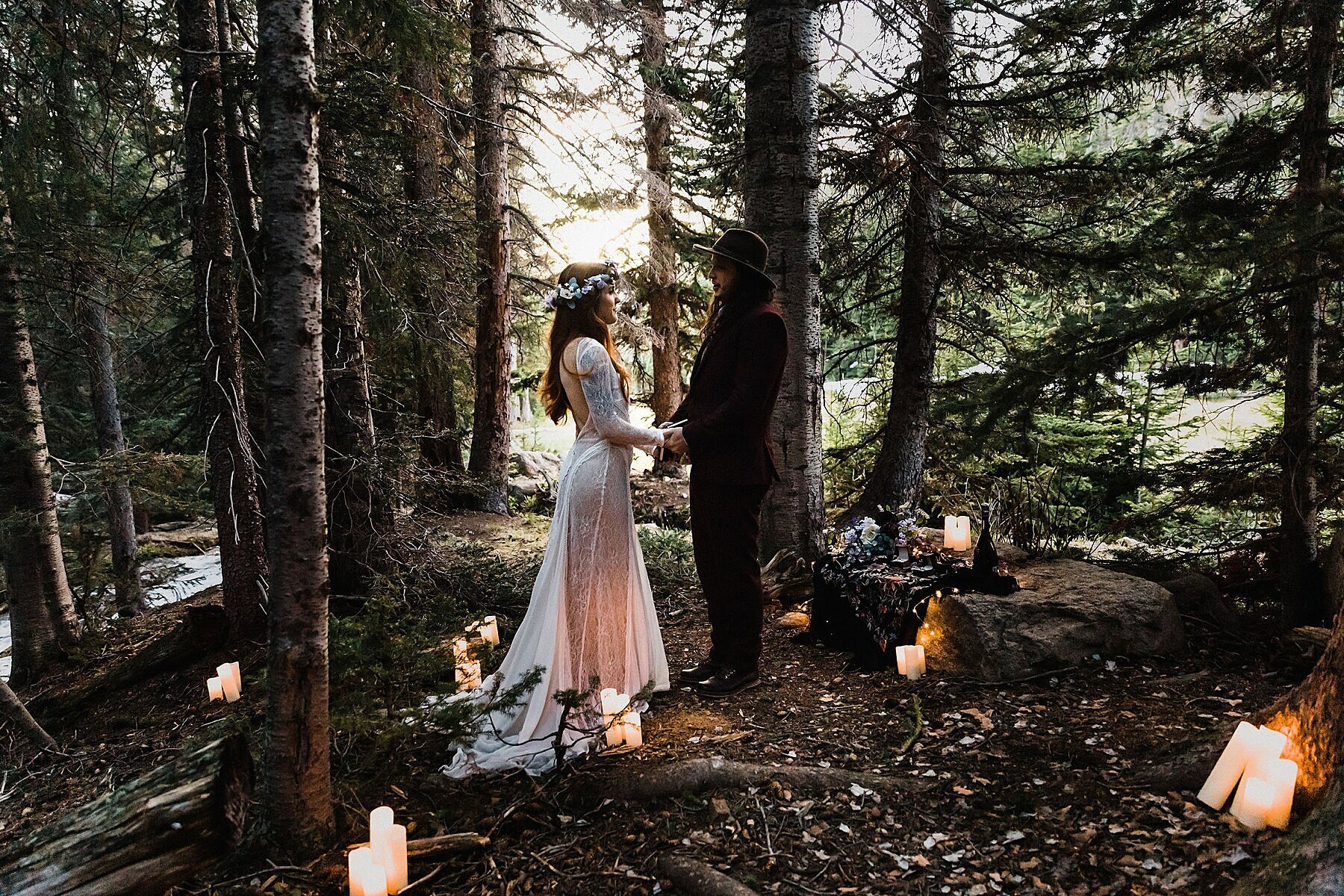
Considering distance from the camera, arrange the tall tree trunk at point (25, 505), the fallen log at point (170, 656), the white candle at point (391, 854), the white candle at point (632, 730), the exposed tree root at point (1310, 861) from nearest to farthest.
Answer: the exposed tree root at point (1310, 861)
the white candle at point (391, 854)
the white candle at point (632, 730)
the fallen log at point (170, 656)
the tall tree trunk at point (25, 505)

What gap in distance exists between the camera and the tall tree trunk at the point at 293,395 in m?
2.71

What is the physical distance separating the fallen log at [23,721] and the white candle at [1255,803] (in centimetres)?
695

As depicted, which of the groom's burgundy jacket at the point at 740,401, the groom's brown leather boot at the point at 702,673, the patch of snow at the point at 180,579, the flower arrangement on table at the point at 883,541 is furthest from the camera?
the patch of snow at the point at 180,579

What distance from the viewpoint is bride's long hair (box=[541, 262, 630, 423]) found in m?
4.24

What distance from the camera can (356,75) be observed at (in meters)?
5.18

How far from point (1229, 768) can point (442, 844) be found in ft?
10.2

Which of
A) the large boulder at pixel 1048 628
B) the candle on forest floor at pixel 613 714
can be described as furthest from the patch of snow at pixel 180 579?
the large boulder at pixel 1048 628

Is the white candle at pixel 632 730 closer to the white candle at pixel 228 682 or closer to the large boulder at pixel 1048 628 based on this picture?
the large boulder at pixel 1048 628

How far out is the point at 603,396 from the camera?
166 inches

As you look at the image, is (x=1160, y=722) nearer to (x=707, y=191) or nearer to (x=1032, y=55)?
(x=1032, y=55)

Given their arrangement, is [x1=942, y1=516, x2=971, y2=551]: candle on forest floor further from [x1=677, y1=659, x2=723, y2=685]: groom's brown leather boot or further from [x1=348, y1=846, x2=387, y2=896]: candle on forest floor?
[x1=348, y1=846, x2=387, y2=896]: candle on forest floor

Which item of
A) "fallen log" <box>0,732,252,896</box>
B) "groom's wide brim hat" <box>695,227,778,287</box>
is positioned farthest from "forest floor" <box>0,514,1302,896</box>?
"groom's wide brim hat" <box>695,227,778,287</box>

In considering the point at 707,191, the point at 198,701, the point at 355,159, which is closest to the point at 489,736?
the point at 198,701

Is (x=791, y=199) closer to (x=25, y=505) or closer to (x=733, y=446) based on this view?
(x=733, y=446)
